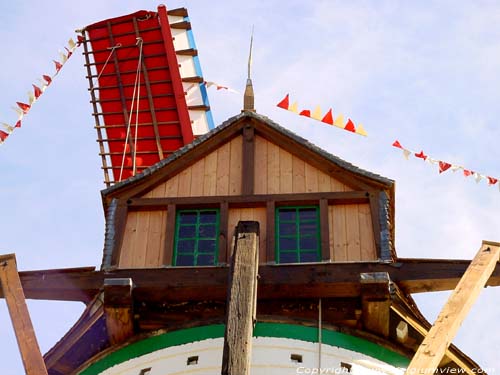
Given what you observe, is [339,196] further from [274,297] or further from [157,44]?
[157,44]

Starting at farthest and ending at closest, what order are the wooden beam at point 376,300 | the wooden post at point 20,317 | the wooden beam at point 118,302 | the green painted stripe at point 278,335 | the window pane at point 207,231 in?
the window pane at point 207,231 → the wooden beam at point 118,302 → the wooden beam at point 376,300 → the green painted stripe at point 278,335 → the wooden post at point 20,317

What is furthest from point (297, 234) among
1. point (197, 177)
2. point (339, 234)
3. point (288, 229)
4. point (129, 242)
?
point (129, 242)

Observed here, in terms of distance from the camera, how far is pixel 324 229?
13484 mm

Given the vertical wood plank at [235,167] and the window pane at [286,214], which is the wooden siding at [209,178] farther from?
the window pane at [286,214]

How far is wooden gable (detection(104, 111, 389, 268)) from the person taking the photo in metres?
13.5

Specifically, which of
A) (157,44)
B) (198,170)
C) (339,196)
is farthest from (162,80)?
(339,196)

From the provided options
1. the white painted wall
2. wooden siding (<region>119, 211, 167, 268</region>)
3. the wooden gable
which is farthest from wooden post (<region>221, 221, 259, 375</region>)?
wooden siding (<region>119, 211, 167, 268</region>)

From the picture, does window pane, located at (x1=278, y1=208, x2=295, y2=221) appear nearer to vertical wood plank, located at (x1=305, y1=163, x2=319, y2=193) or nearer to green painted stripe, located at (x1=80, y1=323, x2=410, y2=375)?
vertical wood plank, located at (x1=305, y1=163, x2=319, y2=193)

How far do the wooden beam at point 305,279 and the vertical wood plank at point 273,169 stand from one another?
165cm

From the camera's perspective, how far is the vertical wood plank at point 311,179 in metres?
14.1

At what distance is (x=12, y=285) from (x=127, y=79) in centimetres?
895

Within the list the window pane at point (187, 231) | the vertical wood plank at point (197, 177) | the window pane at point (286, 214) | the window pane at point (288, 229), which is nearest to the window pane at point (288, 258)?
the window pane at point (288, 229)

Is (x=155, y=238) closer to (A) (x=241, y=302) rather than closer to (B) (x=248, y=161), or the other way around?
(B) (x=248, y=161)

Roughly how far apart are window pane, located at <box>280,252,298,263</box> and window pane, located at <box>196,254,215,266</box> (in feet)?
2.83
